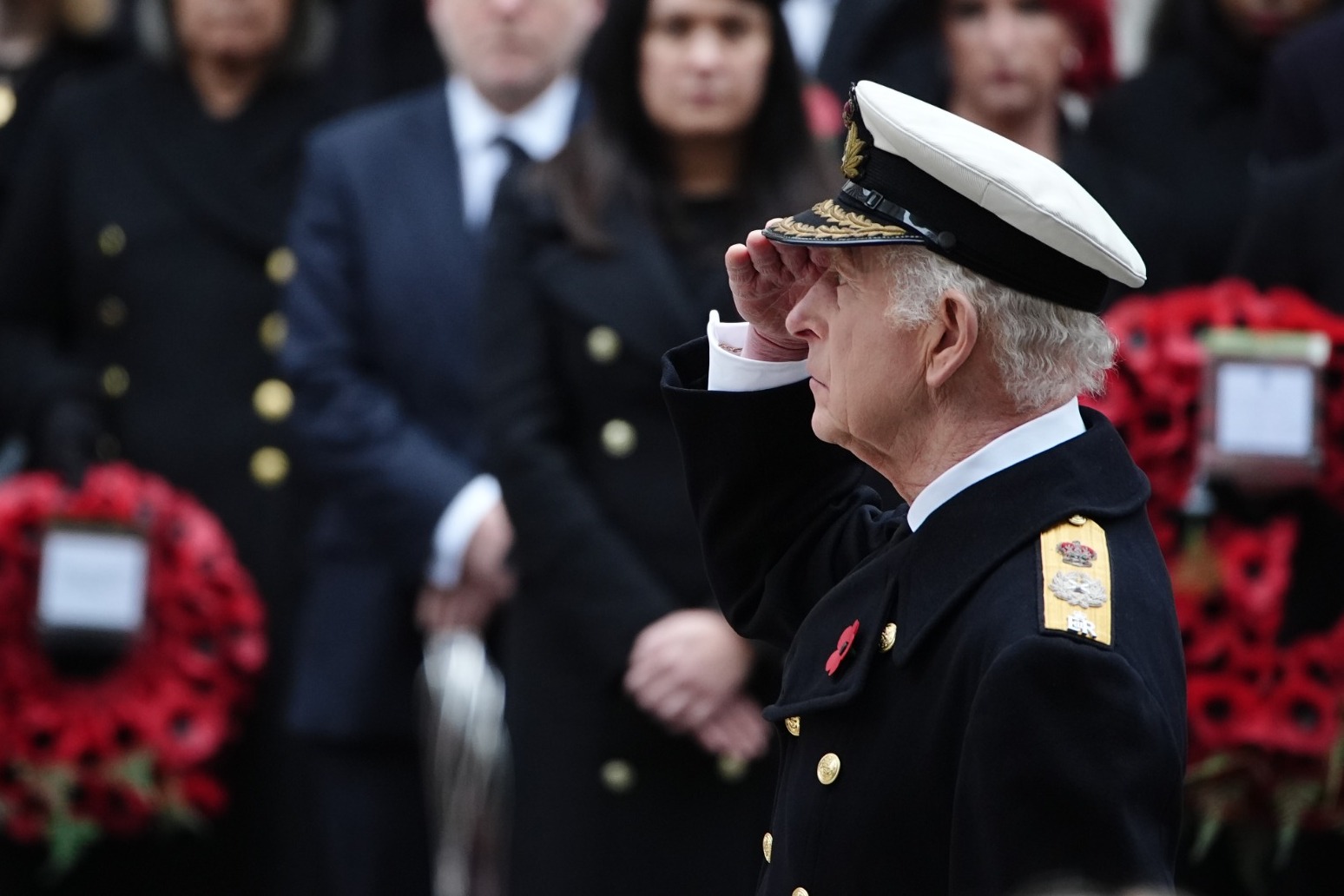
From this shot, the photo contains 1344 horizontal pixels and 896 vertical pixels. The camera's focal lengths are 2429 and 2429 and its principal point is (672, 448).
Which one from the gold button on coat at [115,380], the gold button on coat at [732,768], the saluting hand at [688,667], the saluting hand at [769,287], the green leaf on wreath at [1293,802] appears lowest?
the green leaf on wreath at [1293,802]

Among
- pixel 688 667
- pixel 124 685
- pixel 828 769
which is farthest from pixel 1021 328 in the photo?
pixel 124 685

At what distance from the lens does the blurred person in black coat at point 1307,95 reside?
5375 millimetres

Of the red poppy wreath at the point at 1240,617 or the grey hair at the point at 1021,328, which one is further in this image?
the red poppy wreath at the point at 1240,617

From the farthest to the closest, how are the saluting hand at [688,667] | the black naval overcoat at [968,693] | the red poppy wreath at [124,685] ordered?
the red poppy wreath at [124,685] → the saluting hand at [688,667] → the black naval overcoat at [968,693]

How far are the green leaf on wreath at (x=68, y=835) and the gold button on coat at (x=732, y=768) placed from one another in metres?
1.71

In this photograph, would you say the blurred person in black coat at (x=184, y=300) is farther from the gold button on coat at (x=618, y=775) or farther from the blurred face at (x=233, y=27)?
the gold button on coat at (x=618, y=775)

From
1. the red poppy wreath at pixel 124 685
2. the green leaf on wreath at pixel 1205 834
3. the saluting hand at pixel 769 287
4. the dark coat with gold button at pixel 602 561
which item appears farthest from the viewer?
the red poppy wreath at pixel 124 685

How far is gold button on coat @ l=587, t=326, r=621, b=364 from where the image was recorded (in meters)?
4.41

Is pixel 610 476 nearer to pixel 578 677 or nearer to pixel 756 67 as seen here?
pixel 578 677

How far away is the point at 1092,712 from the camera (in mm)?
2377

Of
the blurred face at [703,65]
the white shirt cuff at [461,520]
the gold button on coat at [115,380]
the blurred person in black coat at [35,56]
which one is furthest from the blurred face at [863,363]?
the blurred person in black coat at [35,56]

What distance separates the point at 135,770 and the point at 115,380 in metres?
0.96

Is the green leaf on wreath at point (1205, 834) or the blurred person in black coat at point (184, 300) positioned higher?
the blurred person in black coat at point (184, 300)

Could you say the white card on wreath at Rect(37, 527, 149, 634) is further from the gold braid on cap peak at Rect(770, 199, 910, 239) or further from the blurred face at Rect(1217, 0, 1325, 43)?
the blurred face at Rect(1217, 0, 1325, 43)
